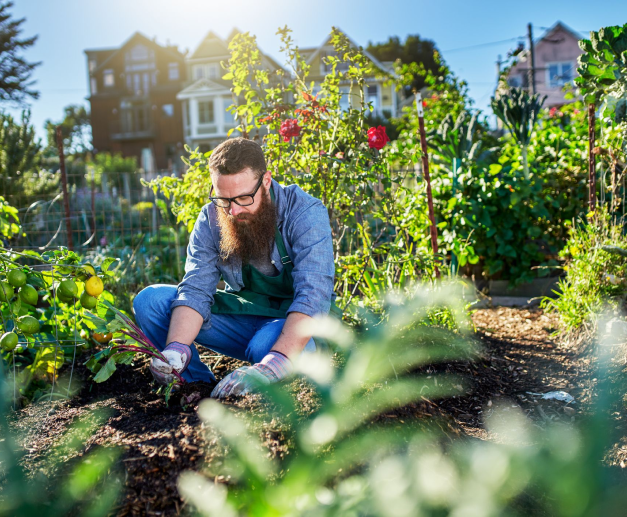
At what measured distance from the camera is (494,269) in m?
4.42

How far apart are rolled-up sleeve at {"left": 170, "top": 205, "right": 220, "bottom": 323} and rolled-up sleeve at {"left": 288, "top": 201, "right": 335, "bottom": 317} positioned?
377 mm

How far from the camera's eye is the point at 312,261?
2.11m

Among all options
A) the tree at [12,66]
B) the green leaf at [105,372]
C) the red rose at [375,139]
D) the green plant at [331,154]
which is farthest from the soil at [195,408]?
the tree at [12,66]

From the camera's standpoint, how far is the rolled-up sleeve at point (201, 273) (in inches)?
86.9

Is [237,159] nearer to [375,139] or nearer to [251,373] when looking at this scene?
[251,373]

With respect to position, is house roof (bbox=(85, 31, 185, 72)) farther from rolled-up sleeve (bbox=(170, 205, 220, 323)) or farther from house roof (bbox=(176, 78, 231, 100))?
rolled-up sleeve (bbox=(170, 205, 220, 323))

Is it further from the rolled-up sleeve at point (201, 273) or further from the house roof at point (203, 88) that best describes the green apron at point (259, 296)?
the house roof at point (203, 88)

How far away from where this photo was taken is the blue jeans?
232 centimetres

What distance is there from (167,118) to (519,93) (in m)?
27.1

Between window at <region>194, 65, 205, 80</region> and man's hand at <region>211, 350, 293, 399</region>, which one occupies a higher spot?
window at <region>194, 65, 205, 80</region>

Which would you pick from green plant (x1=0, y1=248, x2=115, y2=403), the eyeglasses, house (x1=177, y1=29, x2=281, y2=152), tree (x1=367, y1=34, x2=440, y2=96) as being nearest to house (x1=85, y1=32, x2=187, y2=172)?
house (x1=177, y1=29, x2=281, y2=152)

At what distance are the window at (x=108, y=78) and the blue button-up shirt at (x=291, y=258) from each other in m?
31.8

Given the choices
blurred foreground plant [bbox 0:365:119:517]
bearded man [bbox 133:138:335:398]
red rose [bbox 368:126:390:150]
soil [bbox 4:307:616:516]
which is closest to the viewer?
blurred foreground plant [bbox 0:365:119:517]

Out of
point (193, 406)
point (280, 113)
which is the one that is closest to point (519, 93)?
point (280, 113)
